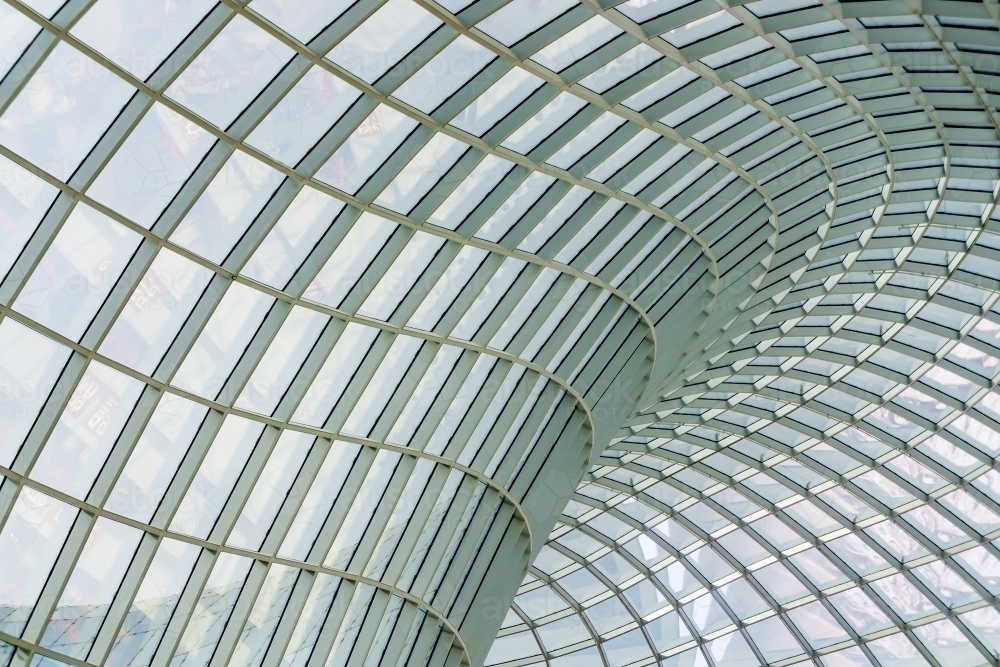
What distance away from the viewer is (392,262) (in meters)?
23.3

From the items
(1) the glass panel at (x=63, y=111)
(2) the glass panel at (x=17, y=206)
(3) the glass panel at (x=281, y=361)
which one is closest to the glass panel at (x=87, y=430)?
(3) the glass panel at (x=281, y=361)

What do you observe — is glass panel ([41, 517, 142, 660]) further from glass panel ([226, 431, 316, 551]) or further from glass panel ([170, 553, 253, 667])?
glass panel ([226, 431, 316, 551])

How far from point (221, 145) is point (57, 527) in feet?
31.1

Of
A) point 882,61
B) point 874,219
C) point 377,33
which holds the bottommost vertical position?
point 377,33

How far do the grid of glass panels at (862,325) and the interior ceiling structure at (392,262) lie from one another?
14cm

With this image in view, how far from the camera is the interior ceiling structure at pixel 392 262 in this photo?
1894 cm

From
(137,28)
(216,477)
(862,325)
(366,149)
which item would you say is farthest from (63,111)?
(862,325)

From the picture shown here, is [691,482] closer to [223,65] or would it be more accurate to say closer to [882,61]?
[882,61]

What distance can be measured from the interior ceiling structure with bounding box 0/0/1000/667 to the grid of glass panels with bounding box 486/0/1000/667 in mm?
143

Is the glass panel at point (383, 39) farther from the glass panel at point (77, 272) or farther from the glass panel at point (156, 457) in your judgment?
the glass panel at point (156, 457)

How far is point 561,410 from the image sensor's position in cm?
3106

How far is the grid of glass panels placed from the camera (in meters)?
21.5

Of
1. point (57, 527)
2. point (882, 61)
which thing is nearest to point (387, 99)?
point (882, 61)

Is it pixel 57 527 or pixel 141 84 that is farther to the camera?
pixel 57 527
